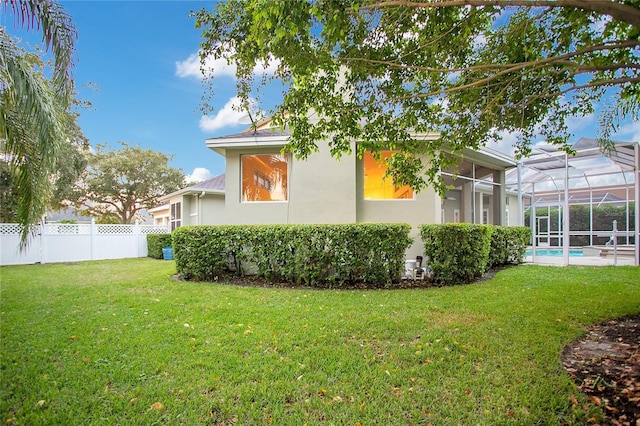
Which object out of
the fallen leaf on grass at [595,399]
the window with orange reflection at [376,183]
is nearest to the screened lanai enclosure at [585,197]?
the window with orange reflection at [376,183]

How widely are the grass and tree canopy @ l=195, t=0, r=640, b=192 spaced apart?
2787mm

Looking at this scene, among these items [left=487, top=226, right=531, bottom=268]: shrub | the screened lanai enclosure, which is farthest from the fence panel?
the screened lanai enclosure

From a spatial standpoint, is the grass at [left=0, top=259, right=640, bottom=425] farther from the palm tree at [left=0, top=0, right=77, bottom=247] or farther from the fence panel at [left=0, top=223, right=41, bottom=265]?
the fence panel at [left=0, top=223, right=41, bottom=265]

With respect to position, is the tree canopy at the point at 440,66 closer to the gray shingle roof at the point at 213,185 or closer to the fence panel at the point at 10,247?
the gray shingle roof at the point at 213,185

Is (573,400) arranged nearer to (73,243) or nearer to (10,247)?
(10,247)

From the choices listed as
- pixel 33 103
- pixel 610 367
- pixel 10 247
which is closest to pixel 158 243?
pixel 10 247

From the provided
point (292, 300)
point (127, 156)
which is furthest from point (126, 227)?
point (292, 300)

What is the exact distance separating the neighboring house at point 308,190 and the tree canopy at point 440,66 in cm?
389

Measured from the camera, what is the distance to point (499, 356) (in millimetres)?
3764

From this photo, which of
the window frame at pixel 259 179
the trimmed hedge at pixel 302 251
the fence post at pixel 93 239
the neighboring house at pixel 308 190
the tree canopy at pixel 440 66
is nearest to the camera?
the tree canopy at pixel 440 66

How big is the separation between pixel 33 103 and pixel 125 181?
Answer: 2411 centimetres

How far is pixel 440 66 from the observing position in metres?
5.32

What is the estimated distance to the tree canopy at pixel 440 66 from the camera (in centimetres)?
414

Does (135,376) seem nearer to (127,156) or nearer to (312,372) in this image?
(312,372)
